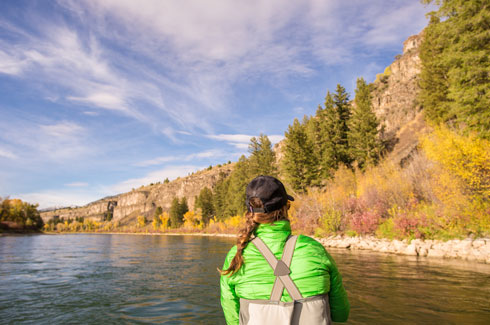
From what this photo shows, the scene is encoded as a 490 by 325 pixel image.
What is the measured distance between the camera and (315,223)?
101ft

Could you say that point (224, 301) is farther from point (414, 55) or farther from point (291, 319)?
point (414, 55)

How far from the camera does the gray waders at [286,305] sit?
1.91 metres

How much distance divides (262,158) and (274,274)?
5412 centimetres

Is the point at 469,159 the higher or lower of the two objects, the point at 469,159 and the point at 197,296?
the higher

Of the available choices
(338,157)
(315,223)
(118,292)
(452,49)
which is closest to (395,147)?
(338,157)

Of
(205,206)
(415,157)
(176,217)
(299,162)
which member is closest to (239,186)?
(299,162)

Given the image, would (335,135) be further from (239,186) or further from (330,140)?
(239,186)

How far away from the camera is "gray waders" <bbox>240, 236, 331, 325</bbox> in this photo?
1.91 metres

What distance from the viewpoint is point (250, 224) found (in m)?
2.20

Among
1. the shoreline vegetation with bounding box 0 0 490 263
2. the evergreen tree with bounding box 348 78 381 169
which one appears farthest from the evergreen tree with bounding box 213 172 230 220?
the evergreen tree with bounding box 348 78 381 169

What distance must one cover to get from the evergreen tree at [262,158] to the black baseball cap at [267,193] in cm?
5189

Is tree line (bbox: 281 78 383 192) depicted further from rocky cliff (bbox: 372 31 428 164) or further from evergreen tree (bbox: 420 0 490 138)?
evergreen tree (bbox: 420 0 490 138)

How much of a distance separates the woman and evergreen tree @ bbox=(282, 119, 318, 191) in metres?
39.1

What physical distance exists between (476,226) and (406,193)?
7010 mm
